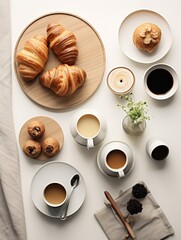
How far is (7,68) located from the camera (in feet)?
5.58

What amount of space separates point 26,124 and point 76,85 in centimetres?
Answer: 26

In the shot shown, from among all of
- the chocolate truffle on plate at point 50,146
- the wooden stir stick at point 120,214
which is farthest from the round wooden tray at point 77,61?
the wooden stir stick at point 120,214

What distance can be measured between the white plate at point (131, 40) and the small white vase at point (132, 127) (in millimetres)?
251

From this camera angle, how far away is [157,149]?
5.52ft

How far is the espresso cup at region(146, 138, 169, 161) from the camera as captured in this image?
5.50ft

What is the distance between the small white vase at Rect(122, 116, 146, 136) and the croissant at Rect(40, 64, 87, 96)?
9.4 inches

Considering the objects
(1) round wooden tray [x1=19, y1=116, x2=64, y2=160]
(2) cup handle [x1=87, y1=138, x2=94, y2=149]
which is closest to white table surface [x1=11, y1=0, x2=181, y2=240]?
(1) round wooden tray [x1=19, y1=116, x2=64, y2=160]

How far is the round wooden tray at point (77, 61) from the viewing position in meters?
1.71

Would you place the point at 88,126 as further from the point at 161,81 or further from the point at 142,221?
the point at 142,221

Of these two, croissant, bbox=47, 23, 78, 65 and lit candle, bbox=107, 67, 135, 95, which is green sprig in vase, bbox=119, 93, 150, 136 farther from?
croissant, bbox=47, 23, 78, 65

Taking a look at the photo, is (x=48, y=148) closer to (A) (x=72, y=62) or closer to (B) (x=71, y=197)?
(B) (x=71, y=197)

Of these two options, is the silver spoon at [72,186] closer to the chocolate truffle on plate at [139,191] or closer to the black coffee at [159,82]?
the chocolate truffle on plate at [139,191]

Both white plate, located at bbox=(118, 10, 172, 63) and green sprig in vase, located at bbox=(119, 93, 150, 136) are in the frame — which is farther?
white plate, located at bbox=(118, 10, 172, 63)

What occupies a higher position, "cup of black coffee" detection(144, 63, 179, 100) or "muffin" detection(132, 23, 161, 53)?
"muffin" detection(132, 23, 161, 53)
